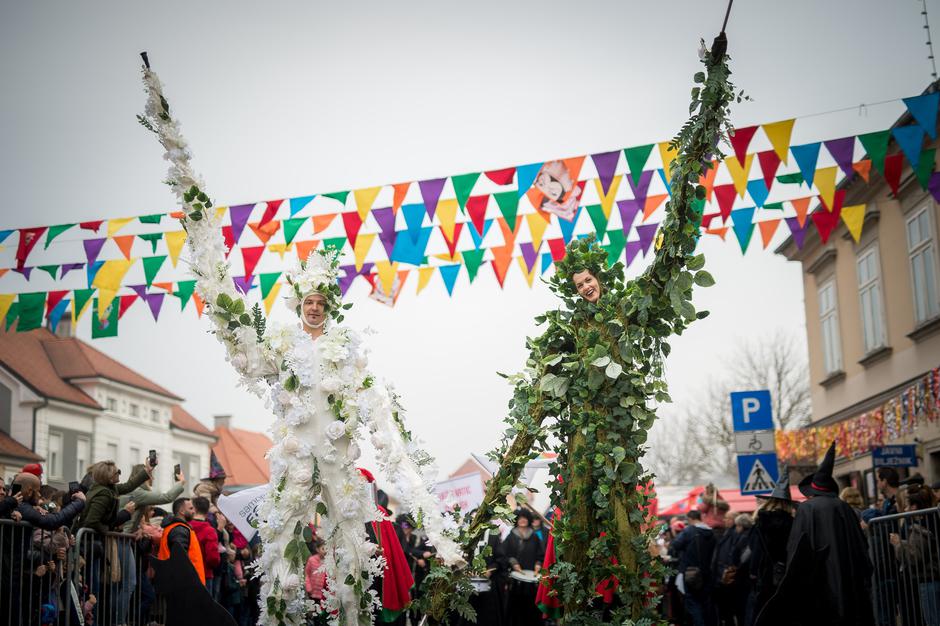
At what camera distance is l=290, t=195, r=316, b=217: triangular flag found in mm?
12523

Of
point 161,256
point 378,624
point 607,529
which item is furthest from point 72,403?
point 607,529

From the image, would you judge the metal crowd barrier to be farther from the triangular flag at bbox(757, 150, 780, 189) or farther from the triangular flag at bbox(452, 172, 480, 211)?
the triangular flag at bbox(452, 172, 480, 211)

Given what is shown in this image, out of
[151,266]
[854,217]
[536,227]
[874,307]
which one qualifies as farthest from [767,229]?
[874,307]

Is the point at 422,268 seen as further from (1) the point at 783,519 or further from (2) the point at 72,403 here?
(2) the point at 72,403

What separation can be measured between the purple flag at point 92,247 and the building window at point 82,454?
32.1m

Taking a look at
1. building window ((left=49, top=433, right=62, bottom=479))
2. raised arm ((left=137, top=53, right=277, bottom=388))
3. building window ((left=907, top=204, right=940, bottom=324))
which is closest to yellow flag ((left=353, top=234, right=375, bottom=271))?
raised arm ((left=137, top=53, right=277, bottom=388))

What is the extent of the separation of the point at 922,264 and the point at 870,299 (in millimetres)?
2909

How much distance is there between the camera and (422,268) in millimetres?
13672

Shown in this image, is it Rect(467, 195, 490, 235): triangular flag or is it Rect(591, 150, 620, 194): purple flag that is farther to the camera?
Rect(467, 195, 490, 235): triangular flag

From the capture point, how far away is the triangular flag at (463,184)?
39.8 feet

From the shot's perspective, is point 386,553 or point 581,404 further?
point 386,553

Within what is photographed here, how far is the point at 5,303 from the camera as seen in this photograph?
14.1 metres

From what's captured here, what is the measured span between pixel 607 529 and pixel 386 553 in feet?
6.69

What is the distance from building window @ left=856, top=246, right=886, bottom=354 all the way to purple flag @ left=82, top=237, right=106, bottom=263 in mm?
14647
